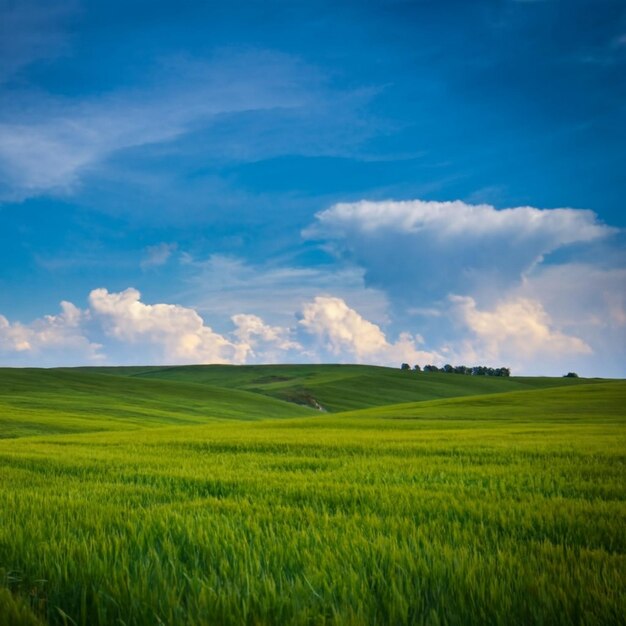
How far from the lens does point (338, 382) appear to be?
133000 millimetres

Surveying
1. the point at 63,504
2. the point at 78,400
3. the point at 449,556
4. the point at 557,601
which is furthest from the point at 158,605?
the point at 78,400

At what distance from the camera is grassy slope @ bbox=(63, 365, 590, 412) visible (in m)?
115

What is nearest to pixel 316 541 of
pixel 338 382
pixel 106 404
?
pixel 106 404

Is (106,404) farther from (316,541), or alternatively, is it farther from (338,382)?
(338,382)

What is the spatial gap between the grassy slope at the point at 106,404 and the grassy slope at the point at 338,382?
59.6ft

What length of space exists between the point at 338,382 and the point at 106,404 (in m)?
75.0

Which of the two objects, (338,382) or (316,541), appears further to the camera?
(338,382)

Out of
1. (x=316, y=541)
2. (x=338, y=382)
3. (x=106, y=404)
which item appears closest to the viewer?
(x=316, y=541)

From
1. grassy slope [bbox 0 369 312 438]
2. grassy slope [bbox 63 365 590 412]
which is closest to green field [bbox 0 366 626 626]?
grassy slope [bbox 0 369 312 438]

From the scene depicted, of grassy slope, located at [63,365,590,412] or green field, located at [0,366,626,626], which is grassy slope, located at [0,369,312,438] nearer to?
grassy slope, located at [63,365,590,412]

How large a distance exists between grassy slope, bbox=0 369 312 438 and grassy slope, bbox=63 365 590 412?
18172 millimetres

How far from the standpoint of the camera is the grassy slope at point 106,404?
39.9m

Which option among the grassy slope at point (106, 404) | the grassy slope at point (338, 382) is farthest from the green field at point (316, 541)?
the grassy slope at point (338, 382)

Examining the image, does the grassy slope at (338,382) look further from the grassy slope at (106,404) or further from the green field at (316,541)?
the green field at (316,541)
